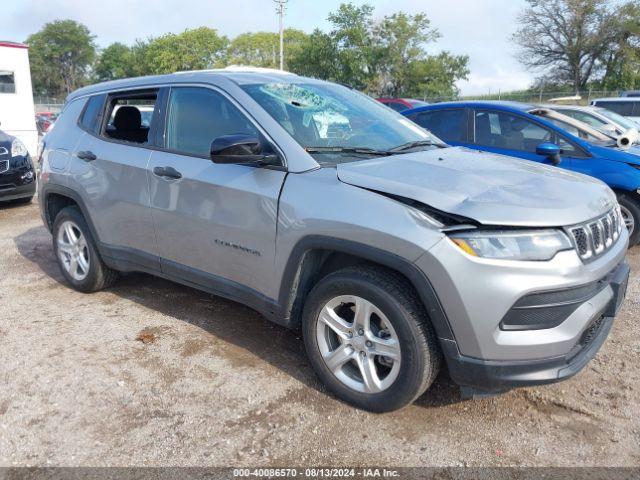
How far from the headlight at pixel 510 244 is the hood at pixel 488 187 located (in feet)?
0.16

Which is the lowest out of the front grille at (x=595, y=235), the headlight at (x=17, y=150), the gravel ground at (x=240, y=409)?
the gravel ground at (x=240, y=409)

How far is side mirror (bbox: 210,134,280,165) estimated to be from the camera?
9.93 ft

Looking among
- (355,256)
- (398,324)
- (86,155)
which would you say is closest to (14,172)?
(86,155)

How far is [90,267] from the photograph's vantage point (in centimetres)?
453

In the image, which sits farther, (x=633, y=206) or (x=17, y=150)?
(x=17, y=150)

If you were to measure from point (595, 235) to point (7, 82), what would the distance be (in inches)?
817

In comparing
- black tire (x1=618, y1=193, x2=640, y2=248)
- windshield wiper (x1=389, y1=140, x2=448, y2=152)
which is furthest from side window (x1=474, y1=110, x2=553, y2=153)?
windshield wiper (x1=389, y1=140, x2=448, y2=152)

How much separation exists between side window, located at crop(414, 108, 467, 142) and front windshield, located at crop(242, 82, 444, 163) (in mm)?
2924

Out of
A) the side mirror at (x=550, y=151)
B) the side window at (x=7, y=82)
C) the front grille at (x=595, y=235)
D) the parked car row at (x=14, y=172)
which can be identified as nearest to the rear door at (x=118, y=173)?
the front grille at (x=595, y=235)

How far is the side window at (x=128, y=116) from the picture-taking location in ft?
13.8

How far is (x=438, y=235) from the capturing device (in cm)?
247

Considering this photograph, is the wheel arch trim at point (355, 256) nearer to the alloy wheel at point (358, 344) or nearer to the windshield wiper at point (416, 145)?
the alloy wheel at point (358, 344)

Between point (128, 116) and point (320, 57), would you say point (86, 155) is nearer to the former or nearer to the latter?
point (128, 116)

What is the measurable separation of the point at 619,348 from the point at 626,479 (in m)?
1.45
